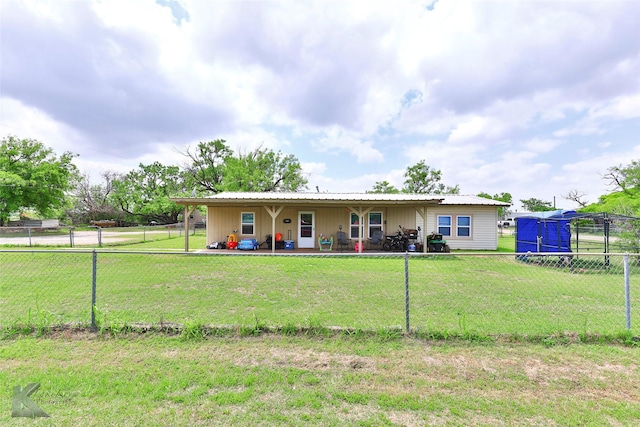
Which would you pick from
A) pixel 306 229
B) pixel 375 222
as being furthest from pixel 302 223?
pixel 375 222

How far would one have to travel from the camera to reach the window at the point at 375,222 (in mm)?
14859

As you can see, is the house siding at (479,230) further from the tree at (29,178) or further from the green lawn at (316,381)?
the tree at (29,178)

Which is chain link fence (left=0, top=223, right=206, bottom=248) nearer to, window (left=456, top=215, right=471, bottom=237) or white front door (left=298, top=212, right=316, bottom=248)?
white front door (left=298, top=212, right=316, bottom=248)

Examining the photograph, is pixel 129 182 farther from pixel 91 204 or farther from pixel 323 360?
pixel 323 360

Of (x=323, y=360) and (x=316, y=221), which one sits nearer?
(x=323, y=360)

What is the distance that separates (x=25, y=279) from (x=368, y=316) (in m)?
7.92

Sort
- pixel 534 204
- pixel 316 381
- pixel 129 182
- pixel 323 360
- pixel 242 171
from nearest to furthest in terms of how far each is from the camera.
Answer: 1. pixel 316 381
2. pixel 323 360
3. pixel 242 171
4. pixel 129 182
5. pixel 534 204

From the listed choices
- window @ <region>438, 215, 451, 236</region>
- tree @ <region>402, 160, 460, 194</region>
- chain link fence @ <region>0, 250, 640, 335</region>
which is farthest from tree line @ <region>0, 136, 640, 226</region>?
chain link fence @ <region>0, 250, 640, 335</region>

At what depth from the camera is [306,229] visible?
48.6 feet

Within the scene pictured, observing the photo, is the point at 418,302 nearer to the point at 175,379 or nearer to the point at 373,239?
the point at 175,379

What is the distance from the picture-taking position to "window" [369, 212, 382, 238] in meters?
14.9

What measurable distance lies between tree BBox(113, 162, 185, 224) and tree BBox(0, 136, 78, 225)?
8.74 meters

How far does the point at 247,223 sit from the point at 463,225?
38.2 ft

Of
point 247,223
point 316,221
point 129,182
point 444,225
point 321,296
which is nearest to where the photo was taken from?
point 321,296
